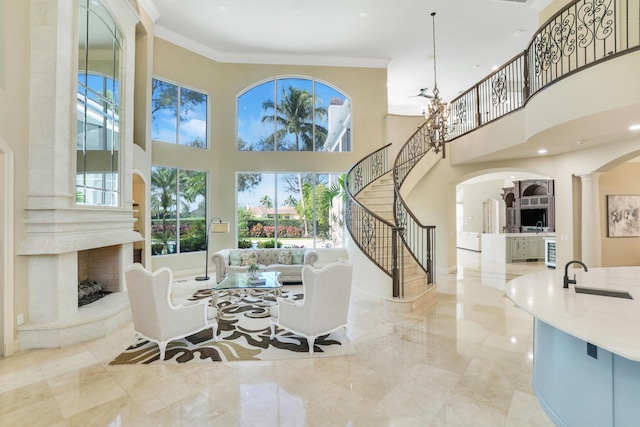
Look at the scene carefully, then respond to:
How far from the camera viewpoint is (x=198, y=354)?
11.6 feet

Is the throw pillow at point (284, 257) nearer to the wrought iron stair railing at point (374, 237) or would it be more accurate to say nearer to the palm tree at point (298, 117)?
the wrought iron stair railing at point (374, 237)

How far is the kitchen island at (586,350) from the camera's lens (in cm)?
173

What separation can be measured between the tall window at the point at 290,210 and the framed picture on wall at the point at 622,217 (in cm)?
657

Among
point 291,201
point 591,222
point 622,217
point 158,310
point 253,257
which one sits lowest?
point 158,310

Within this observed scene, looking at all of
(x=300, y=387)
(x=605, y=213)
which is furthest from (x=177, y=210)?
(x=605, y=213)

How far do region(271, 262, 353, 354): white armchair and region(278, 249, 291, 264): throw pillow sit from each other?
136 inches

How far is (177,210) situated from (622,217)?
1122 centimetres

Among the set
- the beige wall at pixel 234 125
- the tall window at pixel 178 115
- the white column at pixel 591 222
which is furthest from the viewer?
the beige wall at pixel 234 125

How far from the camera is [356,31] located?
26.3 feet

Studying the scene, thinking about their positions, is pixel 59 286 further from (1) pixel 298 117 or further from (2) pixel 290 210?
(1) pixel 298 117

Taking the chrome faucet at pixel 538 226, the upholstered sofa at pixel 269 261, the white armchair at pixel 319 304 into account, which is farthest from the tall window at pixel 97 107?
the chrome faucet at pixel 538 226

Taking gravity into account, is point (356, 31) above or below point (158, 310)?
above

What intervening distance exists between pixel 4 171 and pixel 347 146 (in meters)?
8.00

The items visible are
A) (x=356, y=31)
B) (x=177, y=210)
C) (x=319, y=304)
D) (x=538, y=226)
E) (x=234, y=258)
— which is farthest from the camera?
(x=538, y=226)
